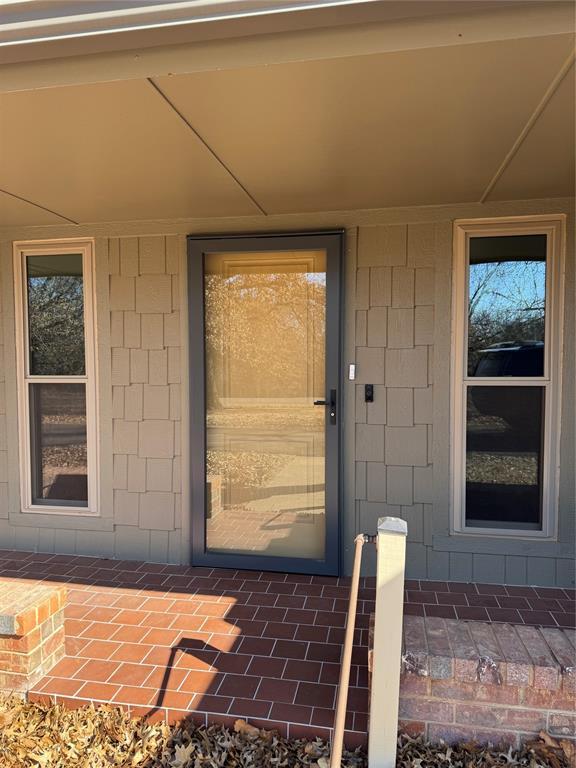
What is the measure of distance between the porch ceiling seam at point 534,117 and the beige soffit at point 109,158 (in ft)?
4.38

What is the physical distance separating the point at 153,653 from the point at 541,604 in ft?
6.95

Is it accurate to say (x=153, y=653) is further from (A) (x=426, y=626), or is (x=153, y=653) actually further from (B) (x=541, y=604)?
(B) (x=541, y=604)

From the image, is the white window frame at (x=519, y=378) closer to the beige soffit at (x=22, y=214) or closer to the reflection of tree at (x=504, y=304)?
the reflection of tree at (x=504, y=304)

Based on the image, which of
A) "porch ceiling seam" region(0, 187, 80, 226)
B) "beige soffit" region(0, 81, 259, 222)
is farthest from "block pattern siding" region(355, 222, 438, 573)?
"porch ceiling seam" region(0, 187, 80, 226)

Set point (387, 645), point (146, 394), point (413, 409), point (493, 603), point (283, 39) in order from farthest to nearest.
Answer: point (146, 394), point (413, 409), point (493, 603), point (387, 645), point (283, 39)

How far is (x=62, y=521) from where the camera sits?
3645 millimetres

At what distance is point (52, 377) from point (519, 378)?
3.16m

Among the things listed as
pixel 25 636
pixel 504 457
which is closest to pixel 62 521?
pixel 25 636

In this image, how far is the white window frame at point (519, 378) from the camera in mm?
3029

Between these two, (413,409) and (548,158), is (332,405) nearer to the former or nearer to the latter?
(413,409)

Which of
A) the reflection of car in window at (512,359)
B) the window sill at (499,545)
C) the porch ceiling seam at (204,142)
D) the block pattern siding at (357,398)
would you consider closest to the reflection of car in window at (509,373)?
the reflection of car in window at (512,359)

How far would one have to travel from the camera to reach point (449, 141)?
2.16 m

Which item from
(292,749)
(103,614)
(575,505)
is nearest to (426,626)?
(292,749)

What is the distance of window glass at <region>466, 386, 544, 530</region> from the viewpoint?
3113mm
